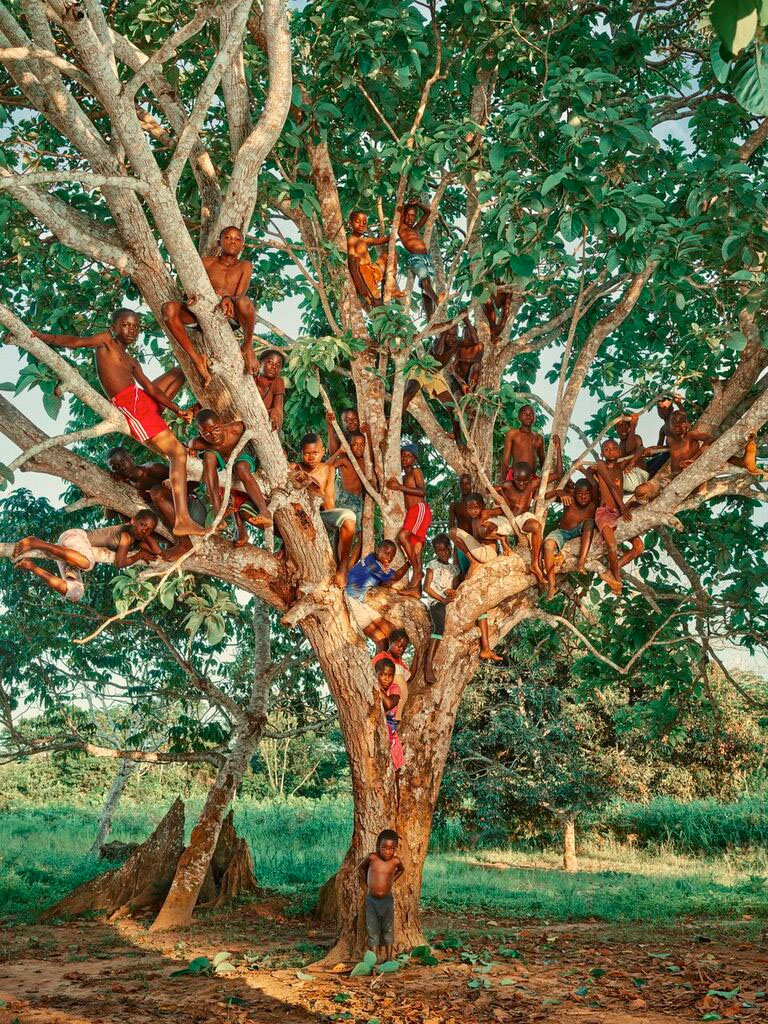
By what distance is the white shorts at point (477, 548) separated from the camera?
317 inches

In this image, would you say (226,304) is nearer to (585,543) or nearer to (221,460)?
(221,460)

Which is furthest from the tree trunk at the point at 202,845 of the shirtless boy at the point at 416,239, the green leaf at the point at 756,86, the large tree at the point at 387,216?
the green leaf at the point at 756,86

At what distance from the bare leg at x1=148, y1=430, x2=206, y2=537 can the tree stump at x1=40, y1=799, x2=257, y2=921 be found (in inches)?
228

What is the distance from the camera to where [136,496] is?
7.19 metres

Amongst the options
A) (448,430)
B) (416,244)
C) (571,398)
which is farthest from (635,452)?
(416,244)

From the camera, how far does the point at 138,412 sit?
22.0ft

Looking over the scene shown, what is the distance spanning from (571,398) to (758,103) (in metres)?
6.39

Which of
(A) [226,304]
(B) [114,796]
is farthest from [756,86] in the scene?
(B) [114,796]

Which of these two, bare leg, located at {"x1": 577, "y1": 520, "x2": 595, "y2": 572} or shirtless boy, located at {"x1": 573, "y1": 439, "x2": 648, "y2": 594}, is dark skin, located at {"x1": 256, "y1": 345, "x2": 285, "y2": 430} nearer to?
shirtless boy, located at {"x1": 573, "y1": 439, "x2": 648, "y2": 594}

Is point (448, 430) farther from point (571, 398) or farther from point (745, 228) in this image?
point (745, 228)

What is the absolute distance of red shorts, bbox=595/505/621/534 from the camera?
788 cm

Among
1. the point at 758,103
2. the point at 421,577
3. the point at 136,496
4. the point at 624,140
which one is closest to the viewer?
the point at 758,103

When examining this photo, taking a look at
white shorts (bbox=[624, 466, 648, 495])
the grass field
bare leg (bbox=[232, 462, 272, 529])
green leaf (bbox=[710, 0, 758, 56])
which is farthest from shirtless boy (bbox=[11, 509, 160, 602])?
the grass field

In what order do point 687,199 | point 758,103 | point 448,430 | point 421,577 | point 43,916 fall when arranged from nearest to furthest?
point 758,103 → point 687,199 → point 421,577 → point 448,430 → point 43,916
